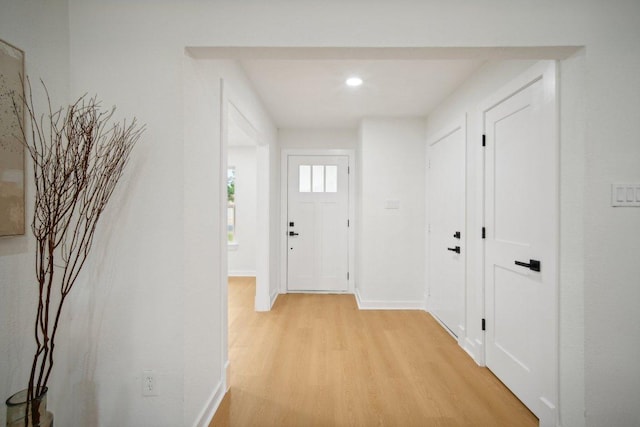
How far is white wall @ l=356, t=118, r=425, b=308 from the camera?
378 centimetres

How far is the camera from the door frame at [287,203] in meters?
4.39

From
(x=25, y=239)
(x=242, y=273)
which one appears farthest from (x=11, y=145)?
(x=242, y=273)

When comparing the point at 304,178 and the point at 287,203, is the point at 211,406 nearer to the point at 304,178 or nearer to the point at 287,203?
the point at 287,203

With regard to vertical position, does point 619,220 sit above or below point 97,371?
above

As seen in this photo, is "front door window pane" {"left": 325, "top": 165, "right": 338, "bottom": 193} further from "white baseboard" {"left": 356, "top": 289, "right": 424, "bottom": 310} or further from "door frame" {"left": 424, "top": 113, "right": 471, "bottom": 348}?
"white baseboard" {"left": 356, "top": 289, "right": 424, "bottom": 310}

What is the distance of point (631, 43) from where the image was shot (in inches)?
56.7

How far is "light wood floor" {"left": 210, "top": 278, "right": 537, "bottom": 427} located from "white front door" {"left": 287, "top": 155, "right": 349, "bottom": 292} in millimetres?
976

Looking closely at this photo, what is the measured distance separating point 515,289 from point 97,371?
245 centimetres

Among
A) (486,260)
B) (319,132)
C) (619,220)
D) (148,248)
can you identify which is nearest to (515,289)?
(486,260)

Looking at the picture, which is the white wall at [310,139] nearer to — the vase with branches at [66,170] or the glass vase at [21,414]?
the vase with branches at [66,170]

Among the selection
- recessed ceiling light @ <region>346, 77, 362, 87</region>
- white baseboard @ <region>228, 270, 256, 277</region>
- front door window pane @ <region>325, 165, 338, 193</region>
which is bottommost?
white baseboard @ <region>228, 270, 256, 277</region>

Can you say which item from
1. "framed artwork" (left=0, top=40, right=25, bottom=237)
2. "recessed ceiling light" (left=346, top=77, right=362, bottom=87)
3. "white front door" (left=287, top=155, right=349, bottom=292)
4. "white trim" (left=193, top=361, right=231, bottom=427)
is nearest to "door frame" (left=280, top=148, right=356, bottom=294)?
"white front door" (left=287, top=155, right=349, bottom=292)

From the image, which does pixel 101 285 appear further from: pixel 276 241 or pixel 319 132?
pixel 319 132

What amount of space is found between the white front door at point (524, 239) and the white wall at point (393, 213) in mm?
1442
